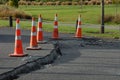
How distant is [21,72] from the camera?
11.8m

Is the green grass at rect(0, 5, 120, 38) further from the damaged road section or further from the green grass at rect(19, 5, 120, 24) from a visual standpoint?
the damaged road section

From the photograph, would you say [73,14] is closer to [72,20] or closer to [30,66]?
[72,20]

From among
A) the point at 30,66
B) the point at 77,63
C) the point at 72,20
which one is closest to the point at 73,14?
the point at 72,20

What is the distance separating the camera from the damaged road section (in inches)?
432

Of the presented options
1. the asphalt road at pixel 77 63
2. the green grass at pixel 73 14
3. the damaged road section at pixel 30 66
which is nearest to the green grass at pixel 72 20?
the green grass at pixel 73 14

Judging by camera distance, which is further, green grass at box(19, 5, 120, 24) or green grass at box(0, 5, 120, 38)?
green grass at box(19, 5, 120, 24)

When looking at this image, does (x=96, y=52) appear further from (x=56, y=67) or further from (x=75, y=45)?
(x=56, y=67)

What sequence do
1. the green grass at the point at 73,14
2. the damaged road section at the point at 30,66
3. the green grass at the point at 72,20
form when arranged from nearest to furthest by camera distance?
the damaged road section at the point at 30,66 → the green grass at the point at 72,20 → the green grass at the point at 73,14

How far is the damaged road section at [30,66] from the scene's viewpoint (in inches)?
432

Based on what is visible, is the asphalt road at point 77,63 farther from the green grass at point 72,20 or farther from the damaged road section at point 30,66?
the green grass at point 72,20

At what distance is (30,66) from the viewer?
12477mm

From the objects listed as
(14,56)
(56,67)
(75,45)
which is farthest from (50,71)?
(75,45)

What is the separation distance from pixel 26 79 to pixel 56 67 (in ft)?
6.97

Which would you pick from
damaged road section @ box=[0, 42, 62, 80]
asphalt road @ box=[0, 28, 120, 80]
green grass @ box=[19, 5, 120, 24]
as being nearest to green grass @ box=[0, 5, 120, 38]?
green grass @ box=[19, 5, 120, 24]
